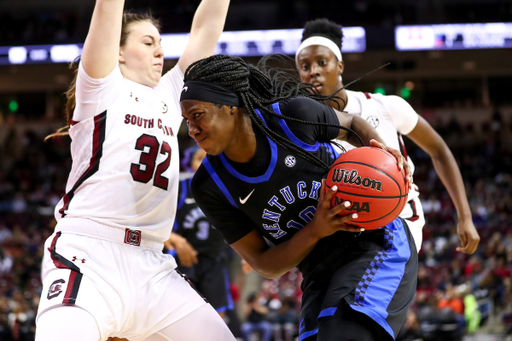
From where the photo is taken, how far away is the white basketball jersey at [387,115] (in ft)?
12.6

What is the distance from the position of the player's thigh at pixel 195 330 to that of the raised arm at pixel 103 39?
1.30m

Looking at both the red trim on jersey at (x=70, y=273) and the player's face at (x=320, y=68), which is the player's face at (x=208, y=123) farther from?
the player's face at (x=320, y=68)

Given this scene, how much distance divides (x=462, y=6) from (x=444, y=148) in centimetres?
1676

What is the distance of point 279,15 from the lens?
18.7m

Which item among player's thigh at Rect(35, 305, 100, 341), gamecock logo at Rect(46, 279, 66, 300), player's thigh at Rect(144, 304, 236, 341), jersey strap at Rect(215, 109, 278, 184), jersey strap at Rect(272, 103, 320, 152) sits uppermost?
jersey strap at Rect(272, 103, 320, 152)

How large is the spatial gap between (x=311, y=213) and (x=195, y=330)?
32.2 inches

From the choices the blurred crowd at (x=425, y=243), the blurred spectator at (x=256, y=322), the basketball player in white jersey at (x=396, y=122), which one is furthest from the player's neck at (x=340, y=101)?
the blurred spectator at (x=256, y=322)

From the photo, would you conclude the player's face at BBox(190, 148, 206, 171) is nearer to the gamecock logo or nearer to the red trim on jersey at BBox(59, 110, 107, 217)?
the red trim on jersey at BBox(59, 110, 107, 217)

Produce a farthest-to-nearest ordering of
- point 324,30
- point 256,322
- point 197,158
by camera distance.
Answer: point 256,322 < point 197,158 < point 324,30

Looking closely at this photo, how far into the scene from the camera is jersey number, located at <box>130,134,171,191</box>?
2.95 m

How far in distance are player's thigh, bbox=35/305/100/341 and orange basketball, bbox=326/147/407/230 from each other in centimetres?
122

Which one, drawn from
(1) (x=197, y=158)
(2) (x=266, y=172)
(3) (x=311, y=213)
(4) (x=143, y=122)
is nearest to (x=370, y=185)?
(3) (x=311, y=213)

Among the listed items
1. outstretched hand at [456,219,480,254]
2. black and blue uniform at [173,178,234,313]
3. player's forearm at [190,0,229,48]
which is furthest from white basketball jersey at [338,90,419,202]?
black and blue uniform at [173,178,234,313]

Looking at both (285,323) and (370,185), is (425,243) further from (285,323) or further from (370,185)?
(370,185)
